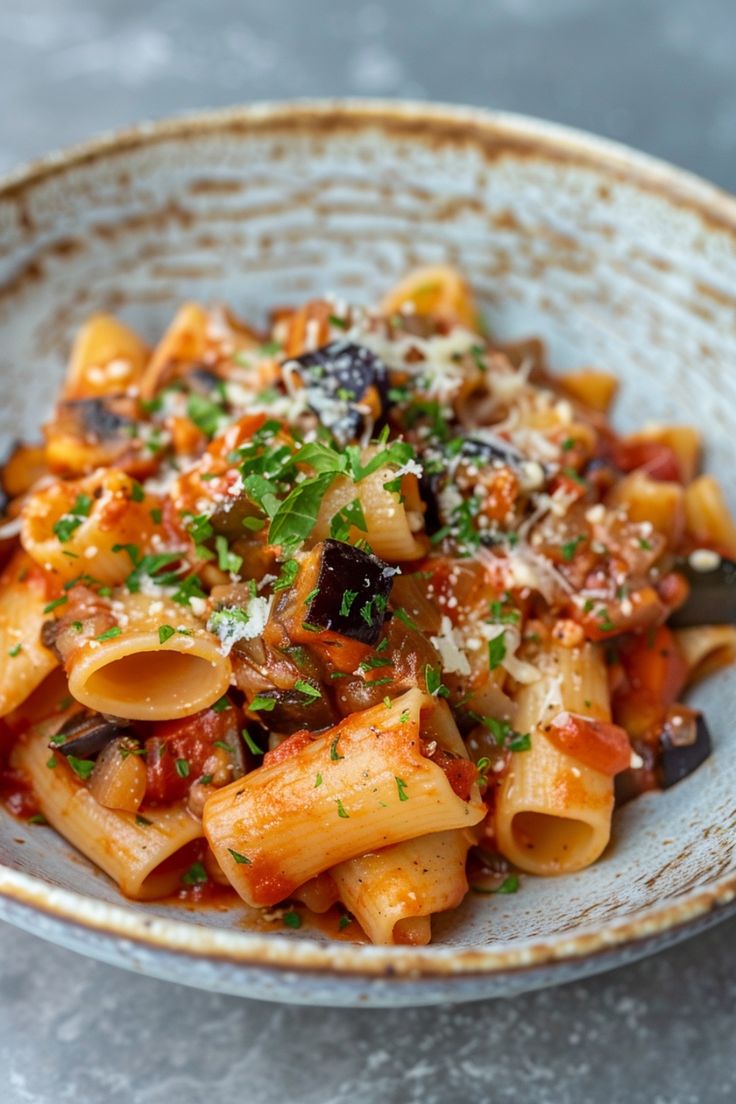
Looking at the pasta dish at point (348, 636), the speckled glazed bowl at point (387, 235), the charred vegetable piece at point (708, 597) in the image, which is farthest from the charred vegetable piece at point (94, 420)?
the charred vegetable piece at point (708, 597)

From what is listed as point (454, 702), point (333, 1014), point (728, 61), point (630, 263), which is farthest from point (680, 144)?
point (333, 1014)

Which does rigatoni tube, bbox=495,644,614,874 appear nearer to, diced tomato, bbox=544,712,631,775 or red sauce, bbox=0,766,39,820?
diced tomato, bbox=544,712,631,775

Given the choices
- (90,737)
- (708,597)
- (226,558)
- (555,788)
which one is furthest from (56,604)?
(708,597)

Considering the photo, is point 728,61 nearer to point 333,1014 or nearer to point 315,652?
point 315,652

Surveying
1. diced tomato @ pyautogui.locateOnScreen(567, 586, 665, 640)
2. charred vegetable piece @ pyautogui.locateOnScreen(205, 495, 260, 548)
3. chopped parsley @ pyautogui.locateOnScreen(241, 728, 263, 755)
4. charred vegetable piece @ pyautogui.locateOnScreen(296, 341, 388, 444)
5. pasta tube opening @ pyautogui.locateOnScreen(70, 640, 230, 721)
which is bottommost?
diced tomato @ pyautogui.locateOnScreen(567, 586, 665, 640)

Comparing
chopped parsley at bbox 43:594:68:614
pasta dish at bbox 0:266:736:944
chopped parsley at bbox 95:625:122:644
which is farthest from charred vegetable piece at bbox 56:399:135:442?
chopped parsley at bbox 95:625:122:644

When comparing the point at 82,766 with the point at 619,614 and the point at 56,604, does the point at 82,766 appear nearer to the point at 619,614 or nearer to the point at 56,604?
the point at 56,604
